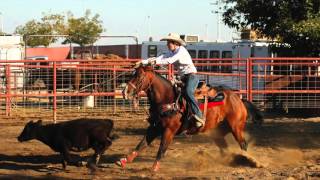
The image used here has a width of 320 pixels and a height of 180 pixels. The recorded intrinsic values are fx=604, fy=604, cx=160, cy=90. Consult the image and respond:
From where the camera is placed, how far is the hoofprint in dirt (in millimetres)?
8680

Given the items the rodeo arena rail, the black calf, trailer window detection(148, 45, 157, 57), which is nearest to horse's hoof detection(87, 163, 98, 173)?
the black calf

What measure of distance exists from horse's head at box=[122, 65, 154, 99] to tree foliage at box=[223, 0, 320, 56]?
34.6 feet

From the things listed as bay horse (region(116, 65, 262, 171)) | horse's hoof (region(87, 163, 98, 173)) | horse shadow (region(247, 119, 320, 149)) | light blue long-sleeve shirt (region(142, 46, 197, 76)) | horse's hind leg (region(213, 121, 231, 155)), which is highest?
light blue long-sleeve shirt (region(142, 46, 197, 76))

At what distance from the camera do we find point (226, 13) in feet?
68.4

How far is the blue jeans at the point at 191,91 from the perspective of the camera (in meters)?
9.16

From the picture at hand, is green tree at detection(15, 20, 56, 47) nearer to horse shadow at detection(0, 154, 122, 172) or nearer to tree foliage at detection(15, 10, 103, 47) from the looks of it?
tree foliage at detection(15, 10, 103, 47)

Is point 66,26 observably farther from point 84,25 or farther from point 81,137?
point 81,137

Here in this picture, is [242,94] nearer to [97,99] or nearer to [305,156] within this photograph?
[97,99]

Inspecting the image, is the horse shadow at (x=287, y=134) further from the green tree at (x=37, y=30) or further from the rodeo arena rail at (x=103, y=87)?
the green tree at (x=37, y=30)

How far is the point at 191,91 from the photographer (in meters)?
9.18

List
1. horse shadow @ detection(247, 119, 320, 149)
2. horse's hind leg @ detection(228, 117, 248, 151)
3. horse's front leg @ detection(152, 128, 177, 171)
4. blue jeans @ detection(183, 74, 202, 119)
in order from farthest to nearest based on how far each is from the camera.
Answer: horse shadow @ detection(247, 119, 320, 149)
horse's hind leg @ detection(228, 117, 248, 151)
blue jeans @ detection(183, 74, 202, 119)
horse's front leg @ detection(152, 128, 177, 171)

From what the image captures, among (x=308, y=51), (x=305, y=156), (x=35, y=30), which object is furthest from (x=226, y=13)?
(x=35, y=30)

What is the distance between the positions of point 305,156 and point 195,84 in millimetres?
2735

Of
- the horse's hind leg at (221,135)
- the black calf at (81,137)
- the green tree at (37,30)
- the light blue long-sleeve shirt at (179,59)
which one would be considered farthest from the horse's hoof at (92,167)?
the green tree at (37,30)
